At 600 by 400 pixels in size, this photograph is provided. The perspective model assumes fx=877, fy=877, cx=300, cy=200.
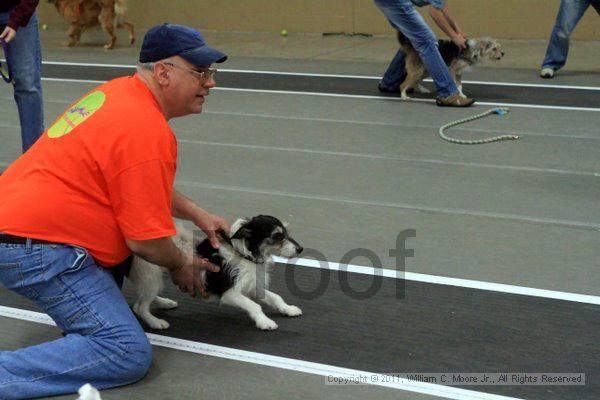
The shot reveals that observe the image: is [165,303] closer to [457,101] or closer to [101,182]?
[101,182]

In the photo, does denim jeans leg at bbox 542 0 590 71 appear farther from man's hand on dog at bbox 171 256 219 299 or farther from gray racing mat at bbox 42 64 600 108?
man's hand on dog at bbox 171 256 219 299

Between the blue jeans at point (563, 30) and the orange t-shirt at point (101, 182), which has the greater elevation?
the orange t-shirt at point (101, 182)

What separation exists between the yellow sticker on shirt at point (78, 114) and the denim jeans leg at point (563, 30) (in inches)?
309

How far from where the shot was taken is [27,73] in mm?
6508

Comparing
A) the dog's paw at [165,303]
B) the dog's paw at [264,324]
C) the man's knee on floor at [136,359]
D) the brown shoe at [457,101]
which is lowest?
the brown shoe at [457,101]

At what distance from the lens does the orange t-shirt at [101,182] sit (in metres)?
3.46

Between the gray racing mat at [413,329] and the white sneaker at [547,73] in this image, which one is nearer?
the gray racing mat at [413,329]

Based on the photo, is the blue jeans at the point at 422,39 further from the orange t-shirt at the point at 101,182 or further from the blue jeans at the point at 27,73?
the orange t-shirt at the point at 101,182

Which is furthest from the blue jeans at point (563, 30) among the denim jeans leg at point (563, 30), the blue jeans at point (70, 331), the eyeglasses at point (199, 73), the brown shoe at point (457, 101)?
the blue jeans at point (70, 331)

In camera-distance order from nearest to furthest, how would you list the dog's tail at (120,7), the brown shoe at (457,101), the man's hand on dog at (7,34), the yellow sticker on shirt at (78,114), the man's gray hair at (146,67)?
the yellow sticker on shirt at (78,114), the man's gray hair at (146,67), the man's hand on dog at (7,34), the brown shoe at (457,101), the dog's tail at (120,7)

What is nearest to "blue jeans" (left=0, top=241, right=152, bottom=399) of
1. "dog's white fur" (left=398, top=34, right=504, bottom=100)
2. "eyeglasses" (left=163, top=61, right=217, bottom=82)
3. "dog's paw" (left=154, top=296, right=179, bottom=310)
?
"dog's paw" (left=154, top=296, right=179, bottom=310)

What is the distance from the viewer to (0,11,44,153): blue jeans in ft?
21.1

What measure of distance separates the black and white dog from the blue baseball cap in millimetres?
844

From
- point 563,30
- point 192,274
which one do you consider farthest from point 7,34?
point 563,30
